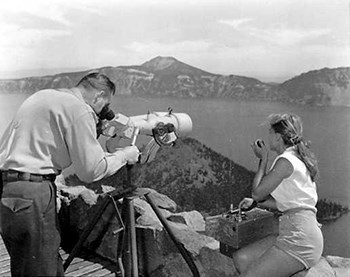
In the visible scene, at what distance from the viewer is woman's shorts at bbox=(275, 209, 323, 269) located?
245 cm

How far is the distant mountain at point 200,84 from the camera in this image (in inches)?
125

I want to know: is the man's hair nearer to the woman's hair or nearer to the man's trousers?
the man's trousers

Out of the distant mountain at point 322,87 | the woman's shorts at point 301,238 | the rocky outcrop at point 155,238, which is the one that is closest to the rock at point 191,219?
the rocky outcrop at point 155,238

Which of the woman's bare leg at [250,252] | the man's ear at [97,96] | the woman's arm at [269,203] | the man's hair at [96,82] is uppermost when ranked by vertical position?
the man's hair at [96,82]

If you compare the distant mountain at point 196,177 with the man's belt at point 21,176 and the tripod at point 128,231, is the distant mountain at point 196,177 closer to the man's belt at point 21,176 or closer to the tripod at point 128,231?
the tripod at point 128,231

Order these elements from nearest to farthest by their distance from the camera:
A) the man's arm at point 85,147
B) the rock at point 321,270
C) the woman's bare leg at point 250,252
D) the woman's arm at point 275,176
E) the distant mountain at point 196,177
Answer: the man's arm at point 85,147 < the woman's arm at point 275,176 < the woman's bare leg at point 250,252 < the rock at point 321,270 < the distant mountain at point 196,177

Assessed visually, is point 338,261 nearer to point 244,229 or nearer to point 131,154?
point 244,229

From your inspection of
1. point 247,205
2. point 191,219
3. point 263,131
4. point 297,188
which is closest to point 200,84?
point 263,131

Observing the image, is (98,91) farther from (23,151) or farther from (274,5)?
(274,5)

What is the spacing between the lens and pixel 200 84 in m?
3.62

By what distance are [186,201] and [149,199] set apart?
3.20 feet

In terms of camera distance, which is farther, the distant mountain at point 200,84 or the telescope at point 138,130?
the distant mountain at point 200,84

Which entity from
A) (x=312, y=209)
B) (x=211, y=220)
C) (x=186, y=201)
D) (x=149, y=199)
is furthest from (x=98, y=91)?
(x=186, y=201)

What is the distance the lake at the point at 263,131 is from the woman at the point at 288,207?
2.17ft
